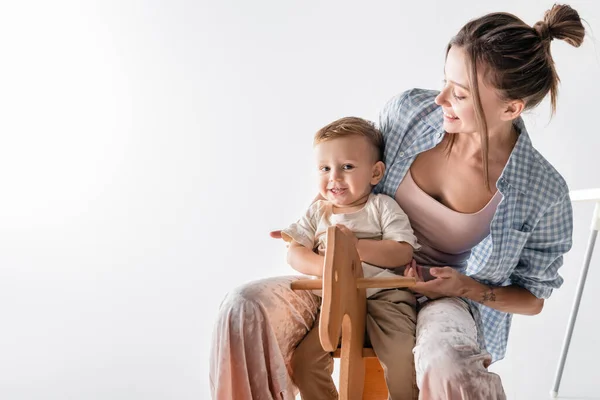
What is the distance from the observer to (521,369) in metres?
3.18

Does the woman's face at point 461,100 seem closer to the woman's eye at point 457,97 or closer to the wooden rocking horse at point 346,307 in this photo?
the woman's eye at point 457,97

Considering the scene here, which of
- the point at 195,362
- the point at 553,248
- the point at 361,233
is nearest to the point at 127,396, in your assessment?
the point at 195,362

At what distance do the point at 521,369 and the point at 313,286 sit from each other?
173 centimetres

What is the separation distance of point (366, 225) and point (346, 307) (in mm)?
331

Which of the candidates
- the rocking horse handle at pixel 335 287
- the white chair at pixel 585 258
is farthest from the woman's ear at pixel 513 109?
the white chair at pixel 585 258

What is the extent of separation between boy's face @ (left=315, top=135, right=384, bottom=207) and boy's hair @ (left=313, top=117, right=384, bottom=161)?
0.01m

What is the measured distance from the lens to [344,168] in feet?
6.39

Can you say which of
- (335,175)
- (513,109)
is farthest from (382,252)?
(513,109)

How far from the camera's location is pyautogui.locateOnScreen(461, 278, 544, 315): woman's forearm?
1.98 m

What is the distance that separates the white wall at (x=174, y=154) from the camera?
10.6 ft

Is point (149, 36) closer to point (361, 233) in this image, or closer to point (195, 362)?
point (195, 362)

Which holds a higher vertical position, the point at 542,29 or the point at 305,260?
the point at 542,29

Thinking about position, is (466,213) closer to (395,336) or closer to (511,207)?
(511,207)

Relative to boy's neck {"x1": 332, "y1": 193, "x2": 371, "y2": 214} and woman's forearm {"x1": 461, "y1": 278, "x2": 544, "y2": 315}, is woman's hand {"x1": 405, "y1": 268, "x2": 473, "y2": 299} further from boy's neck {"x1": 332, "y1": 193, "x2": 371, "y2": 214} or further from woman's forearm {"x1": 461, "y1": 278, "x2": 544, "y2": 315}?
boy's neck {"x1": 332, "y1": 193, "x2": 371, "y2": 214}
